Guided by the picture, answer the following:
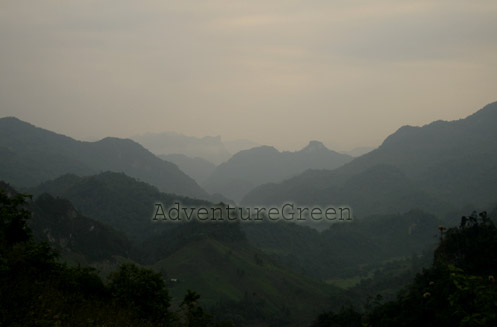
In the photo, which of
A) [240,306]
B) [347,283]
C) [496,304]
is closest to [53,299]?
[496,304]

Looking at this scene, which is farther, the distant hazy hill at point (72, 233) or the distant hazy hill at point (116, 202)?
the distant hazy hill at point (116, 202)

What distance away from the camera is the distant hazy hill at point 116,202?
170 meters

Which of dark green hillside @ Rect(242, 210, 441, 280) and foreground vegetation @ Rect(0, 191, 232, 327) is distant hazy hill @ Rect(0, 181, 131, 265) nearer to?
dark green hillside @ Rect(242, 210, 441, 280)

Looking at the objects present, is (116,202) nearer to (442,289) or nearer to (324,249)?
(324,249)

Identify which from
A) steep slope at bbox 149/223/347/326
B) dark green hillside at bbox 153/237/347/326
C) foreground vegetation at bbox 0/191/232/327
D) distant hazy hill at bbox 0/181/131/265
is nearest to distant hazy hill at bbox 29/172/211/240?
distant hazy hill at bbox 0/181/131/265

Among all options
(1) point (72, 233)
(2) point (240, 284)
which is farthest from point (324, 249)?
(1) point (72, 233)

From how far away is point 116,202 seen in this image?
18100 centimetres

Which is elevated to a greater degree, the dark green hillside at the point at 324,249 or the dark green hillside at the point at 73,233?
the dark green hillside at the point at 73,233

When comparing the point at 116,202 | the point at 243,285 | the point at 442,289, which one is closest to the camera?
the point at 442,289

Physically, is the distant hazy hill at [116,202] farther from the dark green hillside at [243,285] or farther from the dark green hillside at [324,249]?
the dark green hillside at [243,285]

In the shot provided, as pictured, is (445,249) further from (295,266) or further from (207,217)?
(295,266)

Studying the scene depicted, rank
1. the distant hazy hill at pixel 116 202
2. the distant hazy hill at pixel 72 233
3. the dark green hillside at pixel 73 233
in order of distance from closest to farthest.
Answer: the distant hazy hill at pixel 72 233 → the dark green hillside at pixel 73 233 → the distant hazy hill at pixel 116 202

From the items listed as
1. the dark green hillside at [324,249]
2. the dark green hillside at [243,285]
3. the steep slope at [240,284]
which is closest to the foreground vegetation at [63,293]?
the dark green hillside at [243,285]

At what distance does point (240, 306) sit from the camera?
99.1 m
